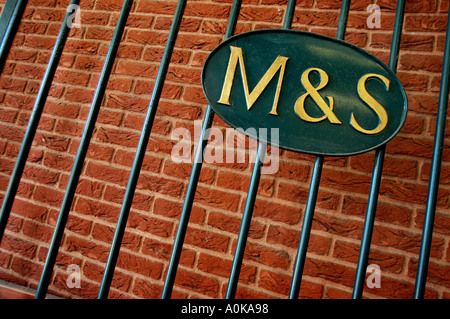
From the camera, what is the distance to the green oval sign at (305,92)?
1.89 ft

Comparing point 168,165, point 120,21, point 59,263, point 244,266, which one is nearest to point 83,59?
point 168,165

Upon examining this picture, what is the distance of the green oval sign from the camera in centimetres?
57

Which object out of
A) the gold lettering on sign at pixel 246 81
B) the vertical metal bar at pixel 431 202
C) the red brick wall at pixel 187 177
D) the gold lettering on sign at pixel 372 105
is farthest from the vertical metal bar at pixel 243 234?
the red brick wall at pixel 187 177

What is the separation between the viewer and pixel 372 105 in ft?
1.90

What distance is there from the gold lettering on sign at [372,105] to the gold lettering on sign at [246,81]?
0.17 m

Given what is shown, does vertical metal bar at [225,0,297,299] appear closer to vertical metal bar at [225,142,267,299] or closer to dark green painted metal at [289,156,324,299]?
vertical metal bar at [225,142,267,299]

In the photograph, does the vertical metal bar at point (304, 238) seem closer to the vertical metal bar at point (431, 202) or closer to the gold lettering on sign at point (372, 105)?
the gold lettering on sign at point (372, 105)

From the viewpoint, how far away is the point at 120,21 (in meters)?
0.67

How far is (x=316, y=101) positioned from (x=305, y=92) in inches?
1.3

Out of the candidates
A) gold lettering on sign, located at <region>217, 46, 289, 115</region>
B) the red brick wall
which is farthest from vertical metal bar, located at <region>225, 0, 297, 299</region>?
the red brick wall

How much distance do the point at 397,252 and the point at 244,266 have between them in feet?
1.86

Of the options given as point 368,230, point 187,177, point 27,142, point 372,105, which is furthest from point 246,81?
point 187,177
